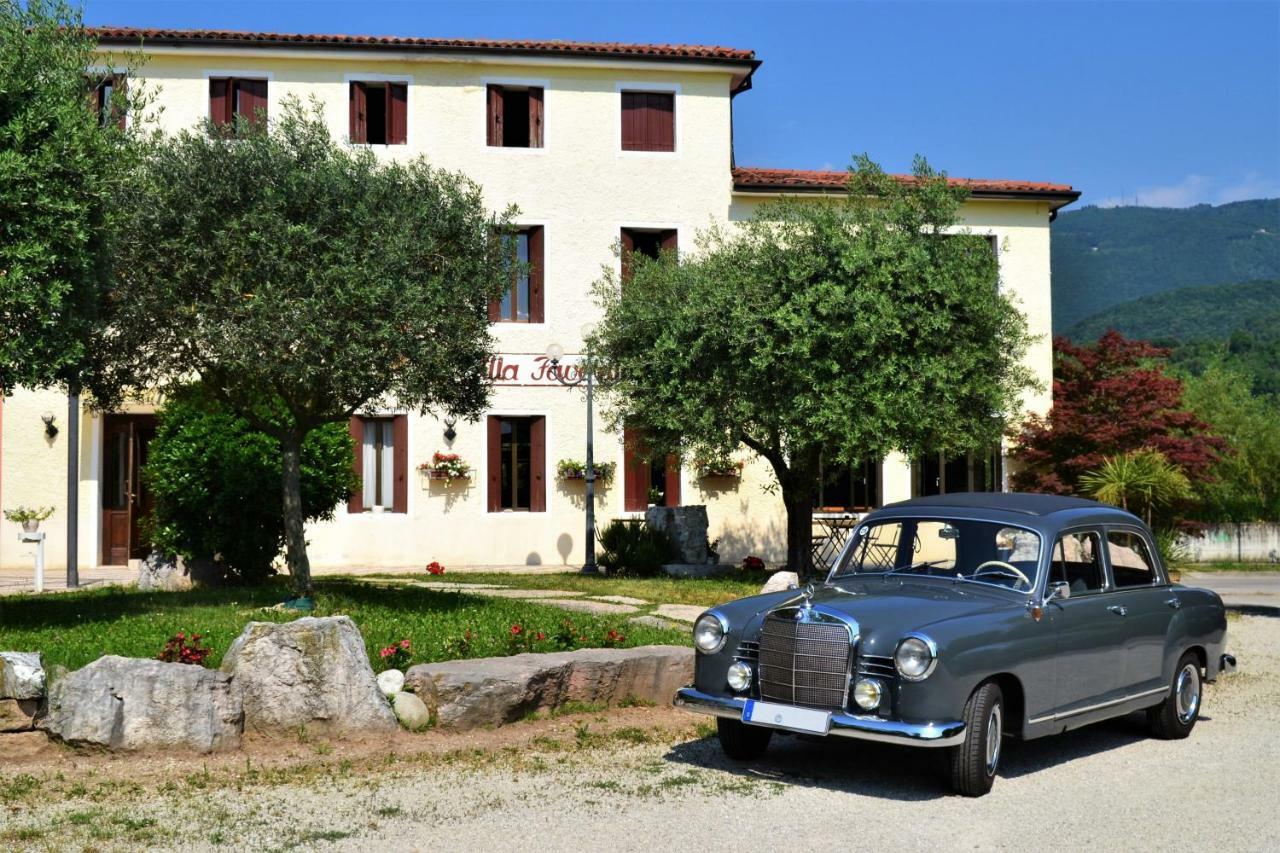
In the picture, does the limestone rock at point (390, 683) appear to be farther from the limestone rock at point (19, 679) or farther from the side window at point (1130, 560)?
the side window at point (1130, 560)

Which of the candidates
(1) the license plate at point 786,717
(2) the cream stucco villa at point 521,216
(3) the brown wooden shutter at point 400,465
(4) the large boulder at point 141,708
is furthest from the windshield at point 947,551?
(3) the brown wooden shutter at point 400,465

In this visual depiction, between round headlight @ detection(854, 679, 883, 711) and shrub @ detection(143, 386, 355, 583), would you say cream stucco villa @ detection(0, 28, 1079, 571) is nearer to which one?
shrub @ detection(143, 386, 355, 583)

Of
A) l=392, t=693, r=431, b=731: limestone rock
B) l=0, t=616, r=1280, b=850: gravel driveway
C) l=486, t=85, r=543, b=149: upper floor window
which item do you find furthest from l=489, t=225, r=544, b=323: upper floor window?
l=0, t=616, r=1280, b=850: gravel driveway

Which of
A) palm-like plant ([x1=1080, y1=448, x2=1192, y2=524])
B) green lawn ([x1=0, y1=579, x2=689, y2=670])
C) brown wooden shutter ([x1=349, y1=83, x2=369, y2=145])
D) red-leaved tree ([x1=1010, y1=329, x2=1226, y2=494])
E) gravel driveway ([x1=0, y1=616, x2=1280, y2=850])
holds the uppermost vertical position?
brown wooden shutter ([x1=349, y1=83, x2=369, y2=145])

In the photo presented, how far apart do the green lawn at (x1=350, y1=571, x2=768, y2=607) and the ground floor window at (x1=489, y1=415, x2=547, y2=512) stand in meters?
3.01

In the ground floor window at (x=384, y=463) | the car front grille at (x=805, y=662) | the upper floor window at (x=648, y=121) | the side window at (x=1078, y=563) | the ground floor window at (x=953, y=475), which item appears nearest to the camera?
the car front grille at (x=805, y=662)

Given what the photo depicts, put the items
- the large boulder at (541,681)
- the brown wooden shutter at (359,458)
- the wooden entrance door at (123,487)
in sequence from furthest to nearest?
the brown wooden shutter at (359,458) → the wooden entrance door at (123,487) → the large boulder at (541,681)

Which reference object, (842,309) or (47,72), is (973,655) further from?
(842,309)

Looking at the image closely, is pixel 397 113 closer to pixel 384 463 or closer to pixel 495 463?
pixel 384 463

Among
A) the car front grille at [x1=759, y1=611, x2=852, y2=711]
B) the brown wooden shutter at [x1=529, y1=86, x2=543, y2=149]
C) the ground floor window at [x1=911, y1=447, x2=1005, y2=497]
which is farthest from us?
the ground floor window at [x1=911, y1=447, x2=1005, y2=497]

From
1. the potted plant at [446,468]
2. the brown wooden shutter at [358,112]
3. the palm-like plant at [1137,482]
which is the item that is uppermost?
the brown wooden shutter at [358,112]

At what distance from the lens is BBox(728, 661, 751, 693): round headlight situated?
7.04 metres

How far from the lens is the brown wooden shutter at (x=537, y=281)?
22266 millimetres

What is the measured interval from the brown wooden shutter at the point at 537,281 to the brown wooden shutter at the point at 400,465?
2.94 m
